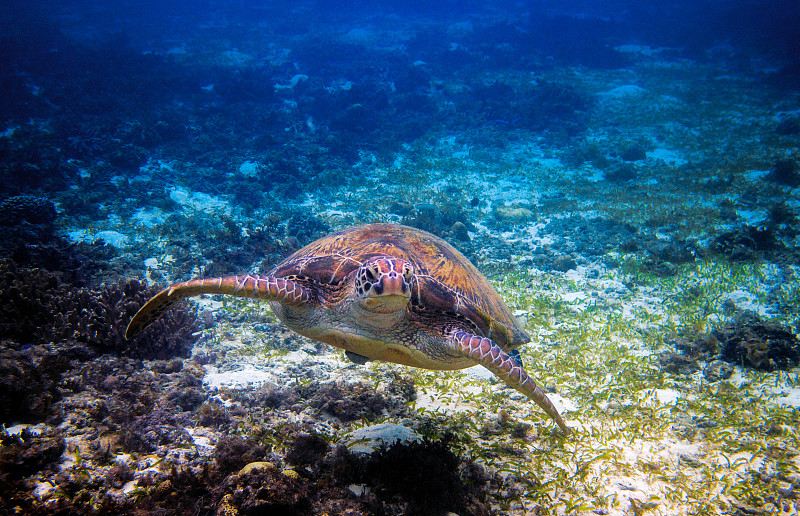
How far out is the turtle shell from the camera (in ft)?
10.9

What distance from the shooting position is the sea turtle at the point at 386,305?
9.23 feet

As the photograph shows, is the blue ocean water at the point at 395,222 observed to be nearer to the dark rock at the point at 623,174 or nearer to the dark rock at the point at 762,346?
the dark rock at the point at 762,346

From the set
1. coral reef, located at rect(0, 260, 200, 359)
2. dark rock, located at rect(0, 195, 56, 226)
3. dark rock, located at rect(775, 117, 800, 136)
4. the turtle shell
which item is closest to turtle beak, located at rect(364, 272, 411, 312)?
the turtle shell

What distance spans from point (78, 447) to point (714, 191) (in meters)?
18.1

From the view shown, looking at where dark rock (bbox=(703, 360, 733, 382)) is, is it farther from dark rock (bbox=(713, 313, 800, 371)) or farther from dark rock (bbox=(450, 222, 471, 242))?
dark rock (bbox=(450, 222, 471, 242))

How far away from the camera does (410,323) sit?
309 centimetres

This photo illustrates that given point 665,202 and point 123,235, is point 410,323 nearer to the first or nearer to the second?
point 123,235

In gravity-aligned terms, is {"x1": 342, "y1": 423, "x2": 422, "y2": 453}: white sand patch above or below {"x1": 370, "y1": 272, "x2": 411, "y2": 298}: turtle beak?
below

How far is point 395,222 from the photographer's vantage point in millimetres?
11328

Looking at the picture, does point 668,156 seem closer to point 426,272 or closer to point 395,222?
point 395,222

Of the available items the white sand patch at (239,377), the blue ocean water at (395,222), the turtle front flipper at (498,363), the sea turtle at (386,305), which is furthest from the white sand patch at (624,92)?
the white sand patch at (239,377)

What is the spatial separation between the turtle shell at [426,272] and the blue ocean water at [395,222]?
0.28m

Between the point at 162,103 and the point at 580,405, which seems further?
the point at 162,103

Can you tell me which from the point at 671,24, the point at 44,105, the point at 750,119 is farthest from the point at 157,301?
the point at 671,24
